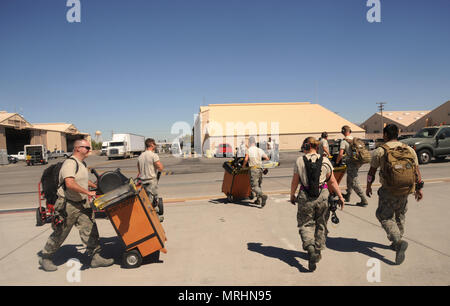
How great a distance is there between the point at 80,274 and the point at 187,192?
5.73 meters

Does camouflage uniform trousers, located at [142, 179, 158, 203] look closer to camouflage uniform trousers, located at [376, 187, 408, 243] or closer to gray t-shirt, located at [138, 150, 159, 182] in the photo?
gray t-shirt, located at [138, 150, 159, 182]

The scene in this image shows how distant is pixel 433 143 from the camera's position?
48.1 feet

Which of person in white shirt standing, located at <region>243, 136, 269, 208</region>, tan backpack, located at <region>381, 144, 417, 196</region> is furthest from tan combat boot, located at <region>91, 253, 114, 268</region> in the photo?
tan backpack, located at <region>381, 144, 417, 196</region>

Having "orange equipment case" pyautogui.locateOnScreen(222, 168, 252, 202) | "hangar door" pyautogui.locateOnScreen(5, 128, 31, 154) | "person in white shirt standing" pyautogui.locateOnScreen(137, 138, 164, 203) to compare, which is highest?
"hangar door" pyautogui.locateOnScreen(5, 128, 31, 154)

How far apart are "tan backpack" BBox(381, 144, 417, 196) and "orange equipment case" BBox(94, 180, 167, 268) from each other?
3300 millimetres

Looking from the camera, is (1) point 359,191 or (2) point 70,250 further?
(1) point 359,191

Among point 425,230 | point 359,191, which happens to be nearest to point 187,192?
point 359,191

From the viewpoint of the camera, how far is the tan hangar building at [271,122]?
4375cm

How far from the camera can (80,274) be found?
3586mm

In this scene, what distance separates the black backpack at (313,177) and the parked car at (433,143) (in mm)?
14173

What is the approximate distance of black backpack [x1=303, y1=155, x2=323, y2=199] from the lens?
345cm

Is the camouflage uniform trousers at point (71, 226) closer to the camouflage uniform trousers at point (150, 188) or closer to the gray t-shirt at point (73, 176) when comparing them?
the gray t-shirt at point (73, 176)
